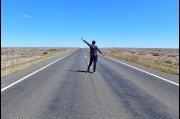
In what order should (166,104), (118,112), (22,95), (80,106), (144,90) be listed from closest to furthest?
(118,112)
(80,106)
(166,104)
(22,95)
(144,90)

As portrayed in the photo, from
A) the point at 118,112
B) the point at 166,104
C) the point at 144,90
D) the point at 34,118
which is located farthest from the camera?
the point at 144,90

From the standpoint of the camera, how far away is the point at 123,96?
9.68m

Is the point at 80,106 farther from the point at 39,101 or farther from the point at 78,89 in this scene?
the point at 78,89

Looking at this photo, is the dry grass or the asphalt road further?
the dry grass

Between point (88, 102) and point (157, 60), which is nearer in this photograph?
point (88, 102)

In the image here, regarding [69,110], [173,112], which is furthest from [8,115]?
[173,112]

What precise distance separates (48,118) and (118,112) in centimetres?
172

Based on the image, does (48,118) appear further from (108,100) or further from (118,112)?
(108,100)

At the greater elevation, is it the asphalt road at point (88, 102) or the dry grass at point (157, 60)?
the dry grass at point (157, 60)

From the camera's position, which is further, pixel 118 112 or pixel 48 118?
pixel 118 112

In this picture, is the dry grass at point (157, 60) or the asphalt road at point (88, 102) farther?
the dry grass at point (157, 60)

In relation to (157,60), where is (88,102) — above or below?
below

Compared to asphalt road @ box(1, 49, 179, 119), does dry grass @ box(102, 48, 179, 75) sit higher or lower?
higher

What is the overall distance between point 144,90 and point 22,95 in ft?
14.5
